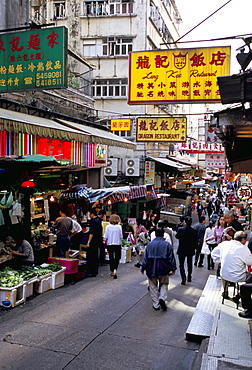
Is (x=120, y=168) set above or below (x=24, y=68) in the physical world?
below

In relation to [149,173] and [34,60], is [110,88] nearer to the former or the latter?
[149,173]

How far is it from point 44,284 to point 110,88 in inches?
844

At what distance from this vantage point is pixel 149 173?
1034 inches

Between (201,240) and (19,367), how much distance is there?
29.8ft

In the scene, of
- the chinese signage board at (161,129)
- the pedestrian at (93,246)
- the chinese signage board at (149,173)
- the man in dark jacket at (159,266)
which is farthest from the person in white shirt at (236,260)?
the chinese signage board at (149,173)

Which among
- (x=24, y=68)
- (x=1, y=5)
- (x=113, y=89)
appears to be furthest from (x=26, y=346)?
(x=113, y=89)

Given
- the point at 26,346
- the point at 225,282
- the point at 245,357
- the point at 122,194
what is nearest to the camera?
the point at 245,357

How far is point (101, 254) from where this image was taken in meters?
12.6

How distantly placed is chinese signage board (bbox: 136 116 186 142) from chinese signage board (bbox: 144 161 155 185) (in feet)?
31.2

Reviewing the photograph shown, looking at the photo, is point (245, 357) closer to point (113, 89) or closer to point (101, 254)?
point (101, 254)

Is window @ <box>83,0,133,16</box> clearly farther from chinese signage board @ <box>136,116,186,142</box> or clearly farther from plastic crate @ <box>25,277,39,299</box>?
plastic crate @ <box>25,277,39,299</box>

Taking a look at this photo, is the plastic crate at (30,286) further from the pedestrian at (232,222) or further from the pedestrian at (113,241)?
the pedestrian at (232,222)

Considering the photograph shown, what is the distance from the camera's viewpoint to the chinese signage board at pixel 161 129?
16266 millimetres

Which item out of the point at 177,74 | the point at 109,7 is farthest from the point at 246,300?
the point at 109,7
